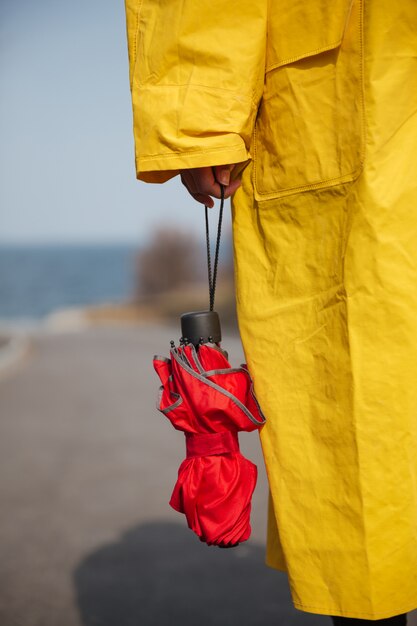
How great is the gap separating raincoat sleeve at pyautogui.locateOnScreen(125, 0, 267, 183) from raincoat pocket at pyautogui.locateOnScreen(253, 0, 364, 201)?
0.07 metres

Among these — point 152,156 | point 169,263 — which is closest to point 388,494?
point 152,156

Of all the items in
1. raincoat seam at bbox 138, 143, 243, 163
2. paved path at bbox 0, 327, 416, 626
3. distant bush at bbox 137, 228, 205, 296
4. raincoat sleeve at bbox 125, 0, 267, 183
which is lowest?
distant bush at bbox 137, 228, 205, 296

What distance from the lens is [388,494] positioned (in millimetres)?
1772

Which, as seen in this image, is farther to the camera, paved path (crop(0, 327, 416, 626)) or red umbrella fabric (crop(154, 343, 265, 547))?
paved path (crop(0, 327, 416, 626))

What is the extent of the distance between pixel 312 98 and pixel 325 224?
0.28 meters

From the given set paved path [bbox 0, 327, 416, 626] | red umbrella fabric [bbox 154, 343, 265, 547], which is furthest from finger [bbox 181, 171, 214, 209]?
paved path [bbox 0, 327, 416, 626]

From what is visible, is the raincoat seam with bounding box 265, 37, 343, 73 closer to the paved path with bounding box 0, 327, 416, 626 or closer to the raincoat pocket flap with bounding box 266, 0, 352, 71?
the raincoat pocket flap with bounding box 266, 0, 352, 71

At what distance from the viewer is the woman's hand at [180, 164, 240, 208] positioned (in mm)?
1836

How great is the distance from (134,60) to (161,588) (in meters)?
1.95

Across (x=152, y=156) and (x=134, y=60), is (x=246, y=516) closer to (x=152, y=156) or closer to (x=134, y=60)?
(x=152, y=156)

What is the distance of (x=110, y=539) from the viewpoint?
3543 millimetres

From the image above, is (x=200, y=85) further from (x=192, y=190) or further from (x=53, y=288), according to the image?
(x=53, y=288)

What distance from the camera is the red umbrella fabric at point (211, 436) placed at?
1.84 m

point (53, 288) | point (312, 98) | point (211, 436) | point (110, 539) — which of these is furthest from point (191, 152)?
point (53, 288)
